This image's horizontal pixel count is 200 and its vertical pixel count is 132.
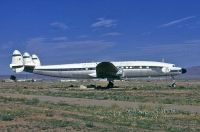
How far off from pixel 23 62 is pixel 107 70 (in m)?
22.3

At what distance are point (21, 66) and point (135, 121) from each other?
63.2m

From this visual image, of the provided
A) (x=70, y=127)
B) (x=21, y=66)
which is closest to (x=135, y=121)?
(x=70, y=127)

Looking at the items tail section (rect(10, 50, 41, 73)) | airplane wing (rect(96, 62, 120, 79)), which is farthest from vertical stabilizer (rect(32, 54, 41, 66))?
airplane wing (rect(96, 62, 120, 79))

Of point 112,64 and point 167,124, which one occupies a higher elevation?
point 112,64

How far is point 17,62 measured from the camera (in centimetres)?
8538

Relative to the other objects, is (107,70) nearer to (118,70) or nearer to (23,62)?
(118,70)

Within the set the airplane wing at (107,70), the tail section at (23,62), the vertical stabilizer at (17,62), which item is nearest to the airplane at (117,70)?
the airplane wing at (107,70)

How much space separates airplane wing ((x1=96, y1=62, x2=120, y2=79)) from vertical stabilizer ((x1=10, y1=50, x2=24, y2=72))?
1975cm

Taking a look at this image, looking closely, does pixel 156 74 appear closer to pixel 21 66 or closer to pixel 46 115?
pixel 21 66

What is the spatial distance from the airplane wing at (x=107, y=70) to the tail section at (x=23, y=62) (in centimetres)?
1758

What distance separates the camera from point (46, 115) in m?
25.5

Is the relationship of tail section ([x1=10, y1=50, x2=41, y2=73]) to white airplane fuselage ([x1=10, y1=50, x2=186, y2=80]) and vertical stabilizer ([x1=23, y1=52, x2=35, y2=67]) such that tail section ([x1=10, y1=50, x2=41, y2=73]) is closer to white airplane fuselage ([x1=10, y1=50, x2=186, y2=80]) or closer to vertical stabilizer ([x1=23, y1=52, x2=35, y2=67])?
vertical stabilizer ([x1=23, y1=52, x2=35, y2=67])

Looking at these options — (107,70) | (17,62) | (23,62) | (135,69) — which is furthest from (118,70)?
(17,62)

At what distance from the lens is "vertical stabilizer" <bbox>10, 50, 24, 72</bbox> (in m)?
83.8
